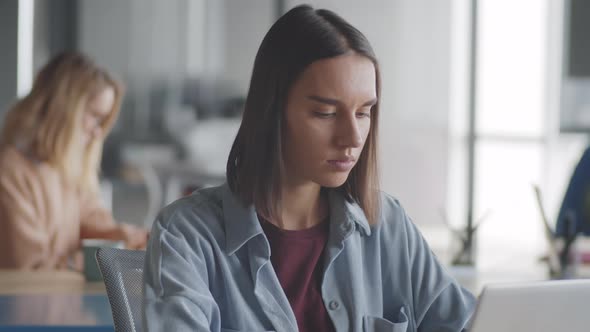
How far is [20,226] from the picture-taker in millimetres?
2994

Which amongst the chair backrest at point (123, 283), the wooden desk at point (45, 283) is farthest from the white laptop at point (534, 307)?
the wooden desk at point (45, 283)

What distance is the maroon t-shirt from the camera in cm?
153

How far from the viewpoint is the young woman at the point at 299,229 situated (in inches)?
56.7

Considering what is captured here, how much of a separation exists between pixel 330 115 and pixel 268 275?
10.5 inches

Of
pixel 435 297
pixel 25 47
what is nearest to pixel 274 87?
pixel 435 297

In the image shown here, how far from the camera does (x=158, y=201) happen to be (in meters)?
6.80

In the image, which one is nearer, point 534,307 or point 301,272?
point 534,307

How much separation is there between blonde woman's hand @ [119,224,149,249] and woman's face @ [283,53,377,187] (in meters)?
Answer: 1.47

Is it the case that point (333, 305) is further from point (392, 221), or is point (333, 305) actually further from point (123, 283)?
point (123, 283)

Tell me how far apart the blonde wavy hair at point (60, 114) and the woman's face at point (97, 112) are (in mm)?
12

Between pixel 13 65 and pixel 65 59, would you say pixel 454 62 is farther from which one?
pixel 65 59

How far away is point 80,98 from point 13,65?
332cm

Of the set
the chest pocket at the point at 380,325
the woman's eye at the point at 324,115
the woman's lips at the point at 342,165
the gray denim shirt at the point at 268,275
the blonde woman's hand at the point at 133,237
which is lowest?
the blonde woman's hand at the point at 133,237

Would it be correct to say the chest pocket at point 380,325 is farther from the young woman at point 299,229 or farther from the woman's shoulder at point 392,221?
the woman's shoulder at point 392,221
